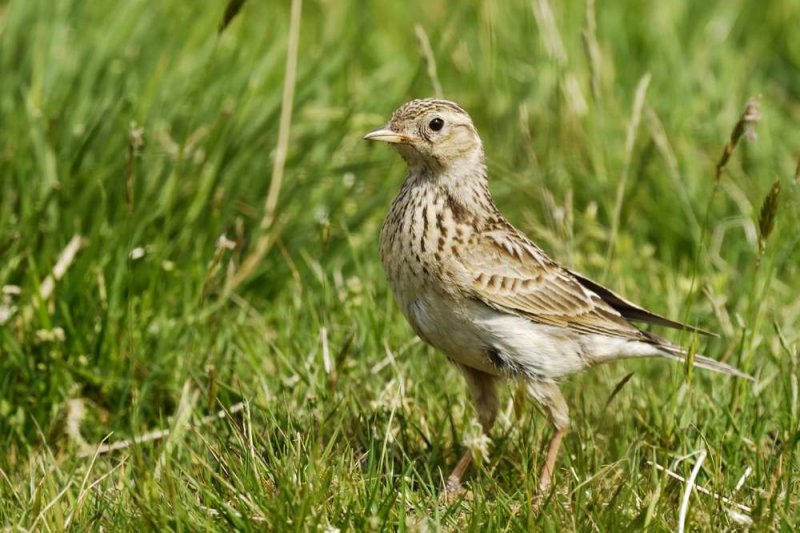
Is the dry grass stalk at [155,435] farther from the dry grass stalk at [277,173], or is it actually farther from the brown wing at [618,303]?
the brown wing at [618,303]

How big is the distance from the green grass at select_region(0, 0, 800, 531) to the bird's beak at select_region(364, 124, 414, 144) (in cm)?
46

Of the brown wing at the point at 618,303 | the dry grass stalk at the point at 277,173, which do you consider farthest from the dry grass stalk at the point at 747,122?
the dry grass stalk at the point at 277,173

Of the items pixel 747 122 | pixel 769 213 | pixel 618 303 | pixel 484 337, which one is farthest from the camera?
pixel 618 303

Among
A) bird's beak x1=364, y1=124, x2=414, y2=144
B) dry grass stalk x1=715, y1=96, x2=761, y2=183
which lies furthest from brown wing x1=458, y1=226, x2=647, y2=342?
dry grass stalk x1=715, y1=96, x2=761, y2=183

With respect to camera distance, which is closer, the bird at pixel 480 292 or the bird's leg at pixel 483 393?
the bird at pixel 480 292

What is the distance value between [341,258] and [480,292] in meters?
1.94

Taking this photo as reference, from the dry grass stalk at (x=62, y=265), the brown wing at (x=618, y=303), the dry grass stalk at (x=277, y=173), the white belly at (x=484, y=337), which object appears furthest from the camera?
the dry grass stalk at (x=277, y=173)

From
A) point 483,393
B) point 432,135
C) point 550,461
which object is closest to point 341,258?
point 432,135

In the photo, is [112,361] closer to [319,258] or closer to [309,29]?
Answer: [319,258]

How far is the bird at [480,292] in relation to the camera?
16.5 feet

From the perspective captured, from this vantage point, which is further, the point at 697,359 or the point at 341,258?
the point at 341,258

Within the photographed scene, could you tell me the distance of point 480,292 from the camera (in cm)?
505

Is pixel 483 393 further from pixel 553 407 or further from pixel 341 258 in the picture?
pixel 341 258

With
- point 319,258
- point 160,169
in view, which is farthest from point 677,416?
point 160,169
